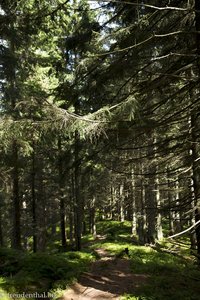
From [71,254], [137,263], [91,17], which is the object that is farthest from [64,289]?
[91,17]

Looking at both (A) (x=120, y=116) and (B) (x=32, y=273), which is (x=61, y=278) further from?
(A) (x=120, y=116)

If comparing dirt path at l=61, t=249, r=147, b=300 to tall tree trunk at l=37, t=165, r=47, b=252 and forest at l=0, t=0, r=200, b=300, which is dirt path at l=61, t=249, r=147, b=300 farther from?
tall tree trunk at l=37, t=165, r=47, b=252

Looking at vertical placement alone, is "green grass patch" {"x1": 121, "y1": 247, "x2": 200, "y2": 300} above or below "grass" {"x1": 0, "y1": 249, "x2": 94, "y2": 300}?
below

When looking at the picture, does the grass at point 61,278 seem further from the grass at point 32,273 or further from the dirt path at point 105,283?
the dirt path at point 105,283

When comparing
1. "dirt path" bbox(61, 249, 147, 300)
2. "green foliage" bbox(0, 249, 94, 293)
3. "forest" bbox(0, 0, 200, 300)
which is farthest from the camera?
"dirt path" bbox(61, 249, 147, 300)

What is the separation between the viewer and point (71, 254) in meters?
15.3

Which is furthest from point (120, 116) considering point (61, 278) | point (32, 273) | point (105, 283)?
point (105, 283)

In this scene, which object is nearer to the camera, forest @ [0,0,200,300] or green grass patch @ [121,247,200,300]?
forest @ [0,0,200,300]

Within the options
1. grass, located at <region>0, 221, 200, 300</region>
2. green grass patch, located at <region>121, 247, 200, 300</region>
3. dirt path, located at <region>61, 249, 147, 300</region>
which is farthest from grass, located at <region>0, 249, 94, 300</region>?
green grass patch, located at <region>121, 247, 200, 300</region>

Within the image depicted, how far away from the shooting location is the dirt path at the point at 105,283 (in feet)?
28.5

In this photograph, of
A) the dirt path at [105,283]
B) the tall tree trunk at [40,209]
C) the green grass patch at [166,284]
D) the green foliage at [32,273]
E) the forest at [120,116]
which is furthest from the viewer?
the tall tree trunk at [40,209]

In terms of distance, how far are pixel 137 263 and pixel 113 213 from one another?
110 feet

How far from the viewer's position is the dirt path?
8695 millimetres

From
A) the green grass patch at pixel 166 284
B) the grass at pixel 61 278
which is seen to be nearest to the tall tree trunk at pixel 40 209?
the grass at pixel 61 278
